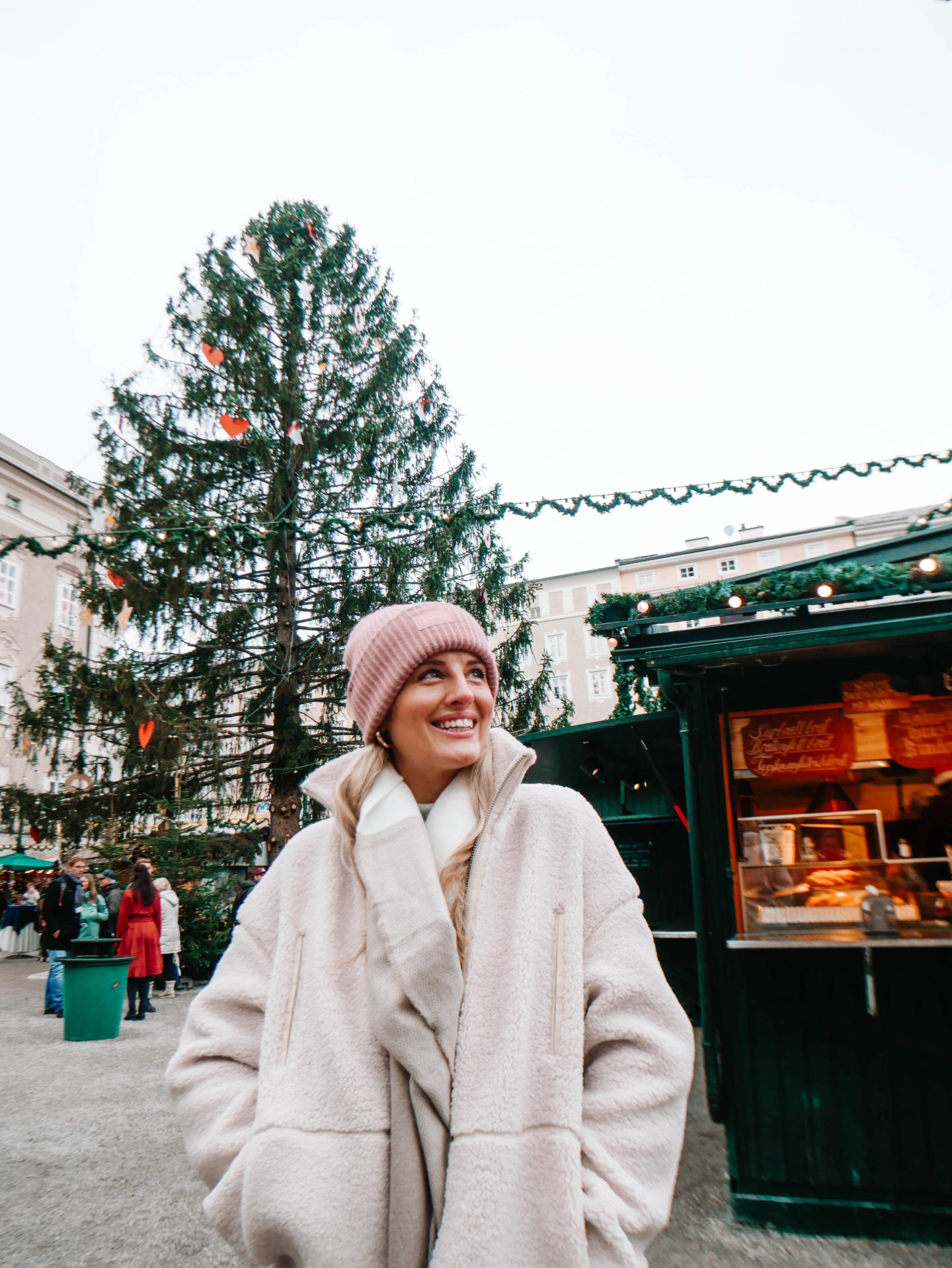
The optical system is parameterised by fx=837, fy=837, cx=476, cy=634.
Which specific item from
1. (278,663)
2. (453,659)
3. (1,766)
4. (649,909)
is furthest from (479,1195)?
(1,766)

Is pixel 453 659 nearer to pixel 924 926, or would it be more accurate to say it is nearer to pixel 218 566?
pixel 924 926

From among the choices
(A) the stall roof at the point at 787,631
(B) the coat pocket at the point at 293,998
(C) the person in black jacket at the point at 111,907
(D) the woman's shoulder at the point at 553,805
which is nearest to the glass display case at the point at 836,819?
(A) the stall roof at the point at 787,631

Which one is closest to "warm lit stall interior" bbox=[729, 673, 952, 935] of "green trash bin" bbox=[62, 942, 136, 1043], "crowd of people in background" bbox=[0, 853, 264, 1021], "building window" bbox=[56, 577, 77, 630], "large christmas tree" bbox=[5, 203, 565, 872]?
"crowd of people in background" bbox=[0, 853, 264, 1021]

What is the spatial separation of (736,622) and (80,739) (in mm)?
13776

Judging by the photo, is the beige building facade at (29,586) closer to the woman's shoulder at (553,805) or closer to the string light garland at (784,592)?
the string light garland at (784,592)

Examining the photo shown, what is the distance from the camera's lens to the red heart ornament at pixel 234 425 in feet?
47.9

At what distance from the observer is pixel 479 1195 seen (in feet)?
4.14

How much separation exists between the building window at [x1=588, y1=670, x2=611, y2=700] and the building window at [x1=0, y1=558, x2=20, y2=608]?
3120 cm

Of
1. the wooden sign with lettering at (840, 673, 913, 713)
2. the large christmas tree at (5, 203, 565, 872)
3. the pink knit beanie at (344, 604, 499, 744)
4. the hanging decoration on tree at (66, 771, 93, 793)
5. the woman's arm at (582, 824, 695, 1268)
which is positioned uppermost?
the large christmas tree at (5, 203, 565, 872)

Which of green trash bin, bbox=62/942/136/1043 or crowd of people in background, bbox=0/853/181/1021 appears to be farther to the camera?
crowd of people in background, bbox=0/853/181/1021

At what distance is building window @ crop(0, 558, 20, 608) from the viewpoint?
96.5 ft

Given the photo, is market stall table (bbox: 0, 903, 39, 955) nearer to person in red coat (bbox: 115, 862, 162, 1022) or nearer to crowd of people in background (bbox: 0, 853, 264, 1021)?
crowd of people in background (bbox: 0, 853, 264, 1021)

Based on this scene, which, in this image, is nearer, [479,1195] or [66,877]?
[479,1195]

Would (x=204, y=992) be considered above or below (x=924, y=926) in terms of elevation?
above
